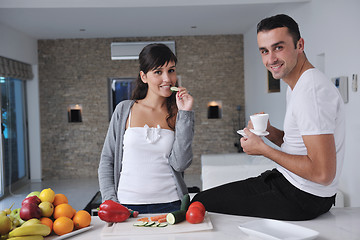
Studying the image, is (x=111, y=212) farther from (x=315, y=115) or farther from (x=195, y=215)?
(x=315, y=115)

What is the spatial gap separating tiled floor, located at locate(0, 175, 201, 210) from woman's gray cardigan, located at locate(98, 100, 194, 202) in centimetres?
388

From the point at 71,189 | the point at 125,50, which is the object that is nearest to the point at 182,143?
the point at 71,189

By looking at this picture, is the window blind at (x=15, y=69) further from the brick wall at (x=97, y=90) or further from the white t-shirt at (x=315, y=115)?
the white t-shirt at (x=315, y=115)

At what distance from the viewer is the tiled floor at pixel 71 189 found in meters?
5.96

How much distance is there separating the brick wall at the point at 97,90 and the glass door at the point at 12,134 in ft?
1.63

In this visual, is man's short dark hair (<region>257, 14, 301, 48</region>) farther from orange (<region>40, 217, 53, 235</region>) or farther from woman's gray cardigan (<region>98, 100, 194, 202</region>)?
orange (<region>40, 217, 53, 235</region>)

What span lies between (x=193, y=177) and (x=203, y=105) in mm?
1574

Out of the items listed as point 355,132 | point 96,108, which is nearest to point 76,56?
point 96,108

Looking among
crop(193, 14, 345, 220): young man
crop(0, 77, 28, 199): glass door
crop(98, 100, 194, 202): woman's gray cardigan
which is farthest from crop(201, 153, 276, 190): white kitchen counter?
crop(0, 77, 28, 199): glass door

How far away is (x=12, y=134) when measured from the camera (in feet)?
22.6

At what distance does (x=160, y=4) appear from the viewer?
5164 mm

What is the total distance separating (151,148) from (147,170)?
11 cm

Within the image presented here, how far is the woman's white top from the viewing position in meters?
1.87

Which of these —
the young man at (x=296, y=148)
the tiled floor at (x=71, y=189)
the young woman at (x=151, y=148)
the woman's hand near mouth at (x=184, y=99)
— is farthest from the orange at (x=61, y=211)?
the tiled floor at (x=71, y=189)
